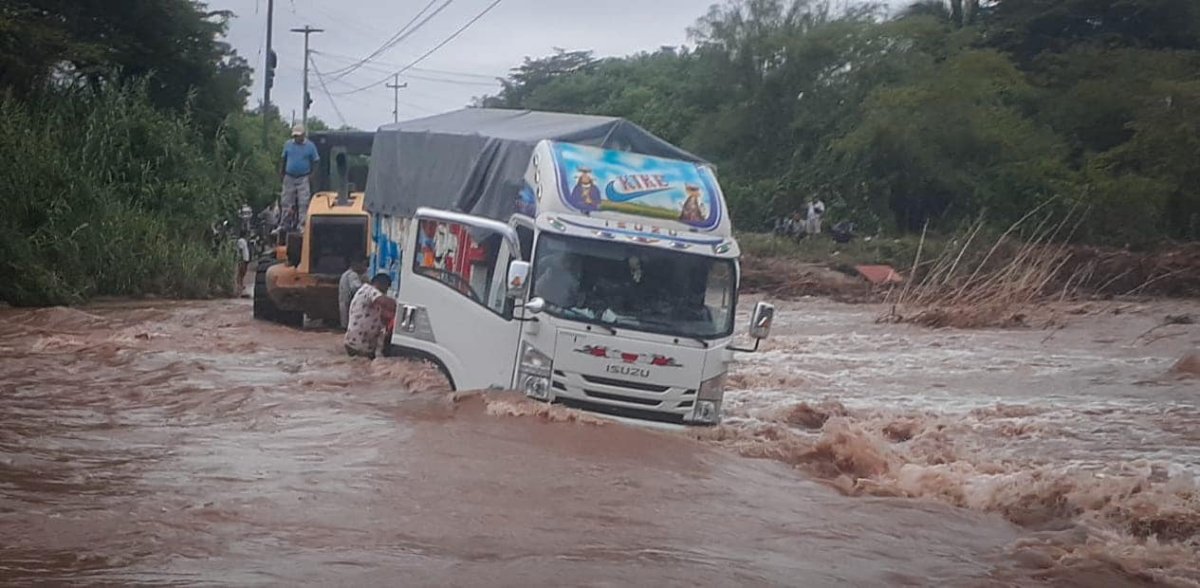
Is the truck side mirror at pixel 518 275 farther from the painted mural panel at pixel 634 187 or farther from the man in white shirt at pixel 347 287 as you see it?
the man in white shirt at pixel 347 287

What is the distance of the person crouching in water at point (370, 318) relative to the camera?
14.5 m

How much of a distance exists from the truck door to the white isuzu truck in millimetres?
19

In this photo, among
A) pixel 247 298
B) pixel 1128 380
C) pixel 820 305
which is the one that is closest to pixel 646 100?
pixel 820 305

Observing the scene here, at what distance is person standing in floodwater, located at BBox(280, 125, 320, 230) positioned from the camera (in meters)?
19.5

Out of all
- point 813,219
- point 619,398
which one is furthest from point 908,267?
point 619,398

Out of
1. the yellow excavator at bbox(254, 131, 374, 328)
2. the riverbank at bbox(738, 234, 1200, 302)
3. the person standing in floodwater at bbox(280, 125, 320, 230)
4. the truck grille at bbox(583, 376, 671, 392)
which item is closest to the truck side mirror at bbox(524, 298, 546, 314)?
the truck grille at bbox(583, 376, 671, 392)

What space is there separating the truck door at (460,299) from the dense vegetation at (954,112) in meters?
21.5

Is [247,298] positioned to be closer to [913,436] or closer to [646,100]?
[913,436]

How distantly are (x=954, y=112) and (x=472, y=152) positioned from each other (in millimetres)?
23858

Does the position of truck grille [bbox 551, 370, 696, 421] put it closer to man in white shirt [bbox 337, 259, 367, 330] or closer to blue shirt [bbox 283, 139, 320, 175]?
man in white shirt [bbox 337, 259, 367, 330]

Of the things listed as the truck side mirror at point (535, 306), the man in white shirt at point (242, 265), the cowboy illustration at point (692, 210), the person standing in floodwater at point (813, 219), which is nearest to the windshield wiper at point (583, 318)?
the truck side mirror at point (535, 306)

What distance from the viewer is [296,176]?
64.4ft

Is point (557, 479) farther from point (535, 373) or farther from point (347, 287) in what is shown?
point (347, 287)

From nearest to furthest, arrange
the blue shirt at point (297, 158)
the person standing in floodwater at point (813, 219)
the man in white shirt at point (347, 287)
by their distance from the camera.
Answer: the man in white shirt at point (347, 287), the blue shirt at point (297, 158), the person standing in floodwater at point (813, 219)
